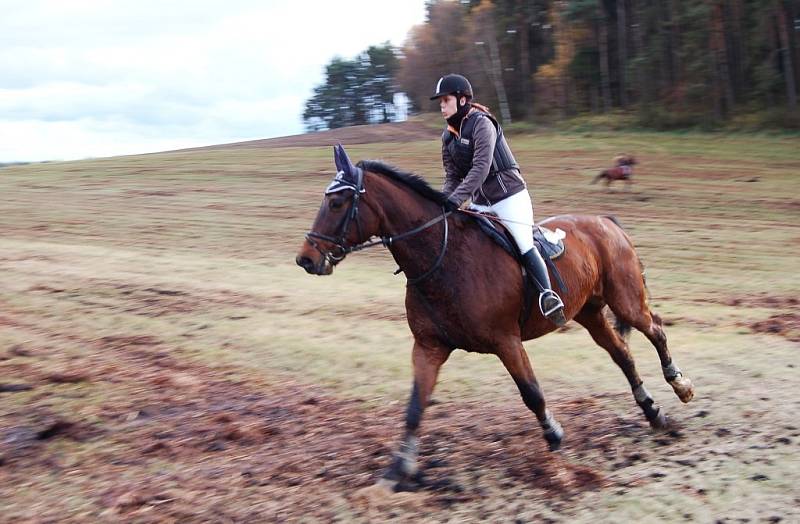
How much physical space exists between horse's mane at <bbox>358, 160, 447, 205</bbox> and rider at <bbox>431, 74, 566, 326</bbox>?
0.44 feet

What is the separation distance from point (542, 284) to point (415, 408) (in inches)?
57.0

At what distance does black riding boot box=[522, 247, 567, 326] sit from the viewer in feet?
21.9

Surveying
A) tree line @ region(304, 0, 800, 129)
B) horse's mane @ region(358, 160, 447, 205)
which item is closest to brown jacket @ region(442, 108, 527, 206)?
horse's mane @ region(358, 160, 447, 205)

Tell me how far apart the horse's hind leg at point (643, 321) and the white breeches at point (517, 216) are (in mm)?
1526

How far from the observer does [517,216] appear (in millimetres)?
6840

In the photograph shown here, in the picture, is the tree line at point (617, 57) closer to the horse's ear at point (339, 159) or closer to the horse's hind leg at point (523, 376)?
the horse's hind leg at point (523, 376)

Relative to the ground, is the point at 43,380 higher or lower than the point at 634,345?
higher

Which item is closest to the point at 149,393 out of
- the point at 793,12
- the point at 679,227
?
the point at 679,227

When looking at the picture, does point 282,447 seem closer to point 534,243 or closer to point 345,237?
point 345,237

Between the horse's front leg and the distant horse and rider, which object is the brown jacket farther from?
the distant horse and rider

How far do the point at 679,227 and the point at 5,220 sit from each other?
17996 mm

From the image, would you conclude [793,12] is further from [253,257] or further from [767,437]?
[767,437]

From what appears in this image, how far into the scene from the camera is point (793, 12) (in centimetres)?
4069

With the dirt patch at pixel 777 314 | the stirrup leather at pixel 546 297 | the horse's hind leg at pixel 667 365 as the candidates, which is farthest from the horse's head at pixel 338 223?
the dirt patch at pixel 777 314
